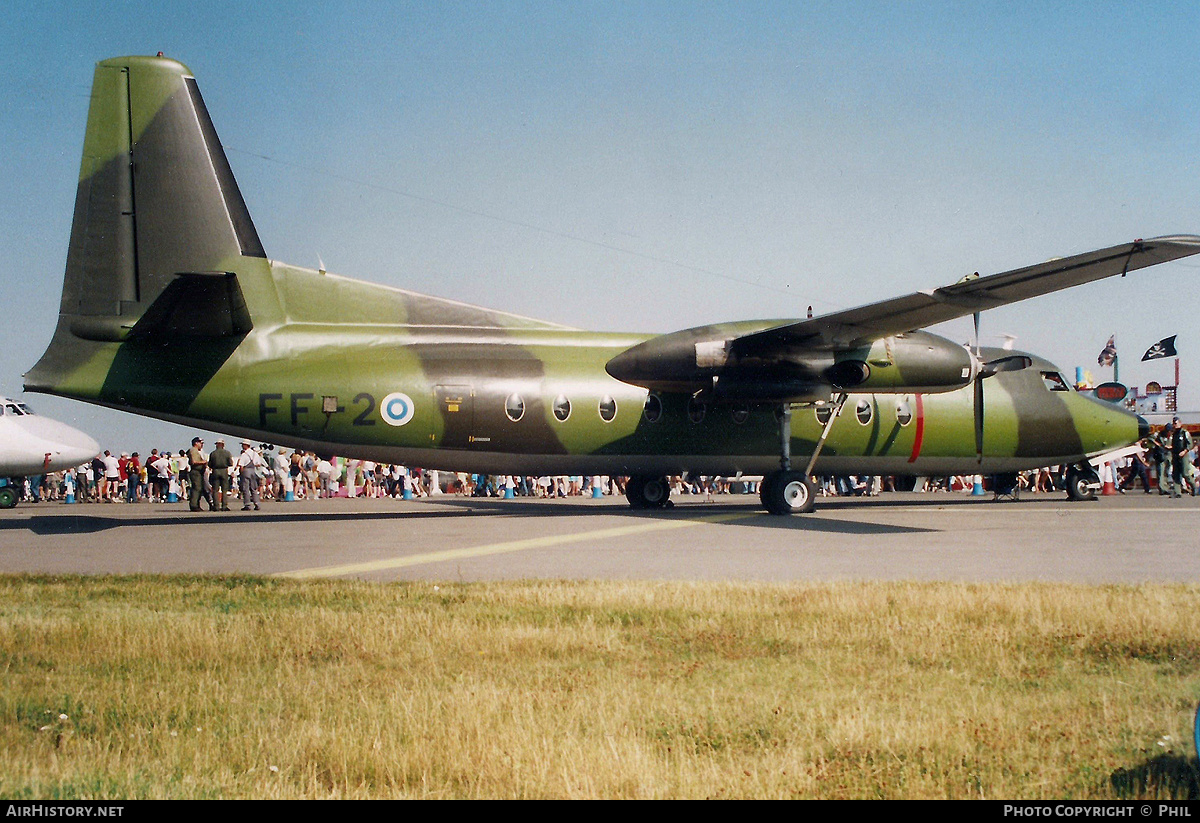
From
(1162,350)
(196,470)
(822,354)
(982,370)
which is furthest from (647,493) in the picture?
(1162,350)

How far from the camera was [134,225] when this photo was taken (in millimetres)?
17297

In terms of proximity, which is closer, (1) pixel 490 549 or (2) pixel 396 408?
(1) pixel 490 549

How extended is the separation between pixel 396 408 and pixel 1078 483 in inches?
759

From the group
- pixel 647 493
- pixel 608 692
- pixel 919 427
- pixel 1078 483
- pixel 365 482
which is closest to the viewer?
pixel 608 692

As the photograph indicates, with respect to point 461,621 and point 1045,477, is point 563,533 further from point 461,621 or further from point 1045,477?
point 1045,477

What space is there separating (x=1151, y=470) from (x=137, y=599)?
4323cm

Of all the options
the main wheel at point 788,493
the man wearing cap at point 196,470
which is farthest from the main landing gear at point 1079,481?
the man wearing cap at point 196,470

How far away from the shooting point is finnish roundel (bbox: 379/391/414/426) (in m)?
18.9

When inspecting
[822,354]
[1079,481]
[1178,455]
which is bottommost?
[1079,481]

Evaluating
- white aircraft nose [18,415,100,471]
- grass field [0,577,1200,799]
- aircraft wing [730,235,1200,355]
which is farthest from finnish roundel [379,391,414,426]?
white aircraft nose [18,415,100,471]

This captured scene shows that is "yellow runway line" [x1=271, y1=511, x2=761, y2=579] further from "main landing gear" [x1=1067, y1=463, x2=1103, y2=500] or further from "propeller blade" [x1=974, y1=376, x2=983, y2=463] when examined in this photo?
"main landing gear" [x1=1067, y1=463, x2=1103, y2=500]

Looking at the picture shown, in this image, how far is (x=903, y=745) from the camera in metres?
4.77

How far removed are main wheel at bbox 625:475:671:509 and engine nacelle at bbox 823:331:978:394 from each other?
546 centimetres

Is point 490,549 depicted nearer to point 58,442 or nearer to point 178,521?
point 178,521
